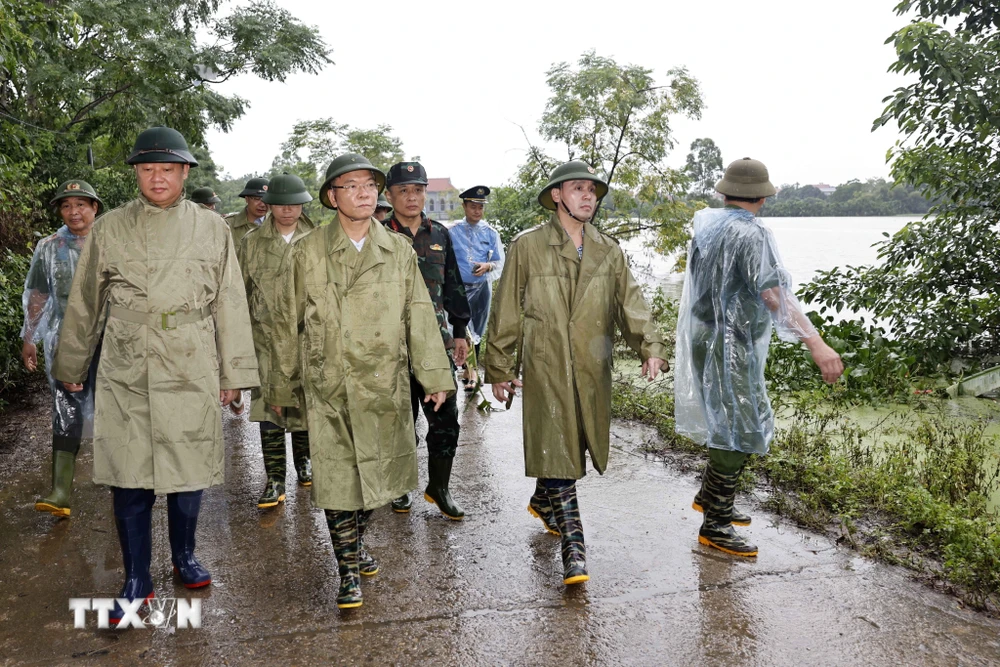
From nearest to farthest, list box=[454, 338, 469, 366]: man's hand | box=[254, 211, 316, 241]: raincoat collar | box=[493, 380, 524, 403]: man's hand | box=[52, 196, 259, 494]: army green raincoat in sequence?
box=[52, 196, 259, 494]: army green raincoat < box=[493, 380, 524, 403]: man's hand < box=[454, 338, 469, 366]: man's hand < box=[254, 211, 316, 241]: raincoat collar

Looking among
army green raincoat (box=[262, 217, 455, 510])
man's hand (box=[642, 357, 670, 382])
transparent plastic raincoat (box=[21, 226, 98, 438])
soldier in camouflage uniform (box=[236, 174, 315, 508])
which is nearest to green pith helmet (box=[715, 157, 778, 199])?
man's hand (box=[642, 357, 670, 382])

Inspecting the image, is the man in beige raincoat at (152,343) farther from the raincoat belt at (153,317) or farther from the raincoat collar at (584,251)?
the raincoat collar at (584,251)

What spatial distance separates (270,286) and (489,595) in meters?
2.35

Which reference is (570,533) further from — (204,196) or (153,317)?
(204,196)

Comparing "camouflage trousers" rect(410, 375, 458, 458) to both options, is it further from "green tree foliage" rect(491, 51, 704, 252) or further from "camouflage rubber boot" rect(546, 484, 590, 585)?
"green tree foliage" rect(491, 51, 704, 252)

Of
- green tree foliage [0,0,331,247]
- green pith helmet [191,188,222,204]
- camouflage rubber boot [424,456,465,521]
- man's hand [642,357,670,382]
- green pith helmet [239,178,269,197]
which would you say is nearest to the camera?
man's hand [642,357,670,382]

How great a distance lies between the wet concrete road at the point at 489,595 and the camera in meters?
2.98

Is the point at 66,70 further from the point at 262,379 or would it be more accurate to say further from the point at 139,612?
the point at 139,612

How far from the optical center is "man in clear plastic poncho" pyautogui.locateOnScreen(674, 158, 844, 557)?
3.74 meters

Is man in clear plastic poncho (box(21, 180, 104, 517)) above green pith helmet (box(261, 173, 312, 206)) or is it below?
below

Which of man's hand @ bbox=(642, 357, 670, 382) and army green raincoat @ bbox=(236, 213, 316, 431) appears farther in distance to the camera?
Answer: army green raincoat @ bbox=(236, 213, 316, 431)

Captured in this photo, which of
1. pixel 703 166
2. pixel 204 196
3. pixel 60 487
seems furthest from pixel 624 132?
pixel 60 487

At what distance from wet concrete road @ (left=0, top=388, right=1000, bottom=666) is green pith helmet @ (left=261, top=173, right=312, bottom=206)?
1778 mm

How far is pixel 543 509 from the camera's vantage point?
166 inches
